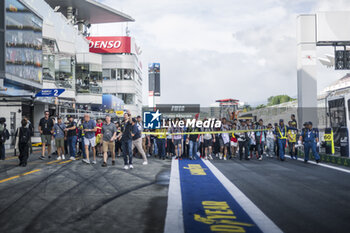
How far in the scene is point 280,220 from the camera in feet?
16.6

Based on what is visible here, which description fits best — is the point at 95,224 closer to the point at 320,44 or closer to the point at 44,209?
the point at 44,209

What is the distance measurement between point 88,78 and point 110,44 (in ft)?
89.7

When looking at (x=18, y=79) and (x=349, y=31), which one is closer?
(x=18, y=79)

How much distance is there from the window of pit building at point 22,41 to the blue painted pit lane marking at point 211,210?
1600 centimetres

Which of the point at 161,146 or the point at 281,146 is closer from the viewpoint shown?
the point at 281,146

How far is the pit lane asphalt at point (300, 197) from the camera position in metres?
4.93

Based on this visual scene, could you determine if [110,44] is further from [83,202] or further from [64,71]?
[83,202]

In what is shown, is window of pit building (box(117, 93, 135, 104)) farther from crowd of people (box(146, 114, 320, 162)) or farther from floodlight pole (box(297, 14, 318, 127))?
crowd of people (box(146, 114, 320, 162))

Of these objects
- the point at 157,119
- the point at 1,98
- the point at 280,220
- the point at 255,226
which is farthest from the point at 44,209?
the point at 1,98

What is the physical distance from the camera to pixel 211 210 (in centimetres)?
569

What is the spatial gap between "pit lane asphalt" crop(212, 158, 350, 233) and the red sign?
191 ft

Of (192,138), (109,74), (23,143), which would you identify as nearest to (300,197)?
(192,138)

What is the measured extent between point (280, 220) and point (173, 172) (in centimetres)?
597

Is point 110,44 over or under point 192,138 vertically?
over
